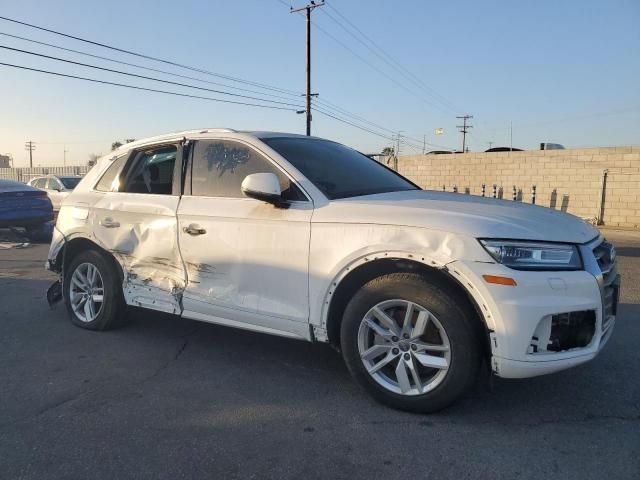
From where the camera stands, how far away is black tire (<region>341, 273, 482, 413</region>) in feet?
10.1

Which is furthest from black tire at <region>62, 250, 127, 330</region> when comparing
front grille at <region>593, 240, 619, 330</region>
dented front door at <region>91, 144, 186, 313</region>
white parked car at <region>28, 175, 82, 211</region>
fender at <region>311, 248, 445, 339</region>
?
white parked car at <region>28, 175, 82, 211</region>

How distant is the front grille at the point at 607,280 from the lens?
321 centimetres

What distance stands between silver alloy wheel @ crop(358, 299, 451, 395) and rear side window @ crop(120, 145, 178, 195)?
215 cm

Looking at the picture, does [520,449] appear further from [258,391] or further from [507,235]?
[258,391]

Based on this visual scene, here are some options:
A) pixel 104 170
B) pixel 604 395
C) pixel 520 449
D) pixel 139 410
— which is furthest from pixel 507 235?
pixel 104 170

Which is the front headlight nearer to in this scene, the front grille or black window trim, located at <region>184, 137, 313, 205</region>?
the front grille

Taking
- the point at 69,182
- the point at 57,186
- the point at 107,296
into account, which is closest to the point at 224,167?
the point at 107,296

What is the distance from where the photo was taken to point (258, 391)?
3.68 meters

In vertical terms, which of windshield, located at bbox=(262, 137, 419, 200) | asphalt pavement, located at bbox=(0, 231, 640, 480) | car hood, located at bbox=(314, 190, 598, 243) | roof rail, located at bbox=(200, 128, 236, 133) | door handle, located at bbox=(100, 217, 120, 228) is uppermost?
roof rail, located at bbox=(200, 128, 236, 133)

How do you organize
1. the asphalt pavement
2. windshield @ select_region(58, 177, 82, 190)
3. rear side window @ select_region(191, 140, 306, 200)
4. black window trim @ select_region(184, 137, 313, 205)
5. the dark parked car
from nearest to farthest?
1. the asphalt pavement
2. black window trim @ select_region(184, 137, 313, 205)
3. rear side window @ select_region(191, 140, 306, 200)
4. the dark parked car
5. windshield @ select_region(58, 177, 82, 190)

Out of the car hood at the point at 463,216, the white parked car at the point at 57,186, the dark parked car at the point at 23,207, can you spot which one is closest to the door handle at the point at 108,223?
the car hood at the point at 463,216

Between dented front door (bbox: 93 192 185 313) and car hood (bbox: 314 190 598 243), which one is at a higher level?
car hood (bbox: 314 190 598 243)

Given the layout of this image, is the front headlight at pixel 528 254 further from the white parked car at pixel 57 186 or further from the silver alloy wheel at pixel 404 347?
the white parked car at pixel 57 186

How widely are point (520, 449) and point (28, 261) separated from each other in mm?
9178
